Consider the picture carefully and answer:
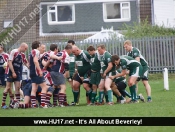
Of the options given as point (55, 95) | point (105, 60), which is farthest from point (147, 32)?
point (105, 60)

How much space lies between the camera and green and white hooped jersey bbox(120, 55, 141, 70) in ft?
70.8

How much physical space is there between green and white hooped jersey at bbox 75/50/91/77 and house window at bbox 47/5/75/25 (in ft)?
90.0

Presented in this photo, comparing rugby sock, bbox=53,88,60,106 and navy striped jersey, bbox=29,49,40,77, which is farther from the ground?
navy striped jersey, bbox=29,49,40,77

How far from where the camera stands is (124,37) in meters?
38.8

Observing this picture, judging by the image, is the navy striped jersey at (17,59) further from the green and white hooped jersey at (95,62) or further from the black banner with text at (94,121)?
the black banner with text at (94,121)

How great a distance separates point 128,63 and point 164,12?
29125 mm

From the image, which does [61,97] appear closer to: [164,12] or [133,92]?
[133,92]

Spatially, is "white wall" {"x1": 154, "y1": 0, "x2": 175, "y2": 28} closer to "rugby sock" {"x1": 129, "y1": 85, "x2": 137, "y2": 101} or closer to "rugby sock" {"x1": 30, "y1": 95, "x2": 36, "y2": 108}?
"rugby sock" {"x1": 129, "y1": 85, "x2": 137, "y2": 101}

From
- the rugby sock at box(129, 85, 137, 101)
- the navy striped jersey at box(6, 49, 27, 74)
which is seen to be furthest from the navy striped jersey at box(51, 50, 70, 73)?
the rugby sock at box(129, 85, 137, 101)

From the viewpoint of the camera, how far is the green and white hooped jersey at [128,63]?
70.8ft

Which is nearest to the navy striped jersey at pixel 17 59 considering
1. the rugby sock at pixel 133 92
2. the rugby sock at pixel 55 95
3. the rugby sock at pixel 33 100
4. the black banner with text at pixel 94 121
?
the rugby sock at pixel 33 100

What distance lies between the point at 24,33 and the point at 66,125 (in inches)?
1313

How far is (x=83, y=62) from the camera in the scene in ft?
74.7

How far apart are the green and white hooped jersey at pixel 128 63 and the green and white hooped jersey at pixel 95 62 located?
2.99 ft
